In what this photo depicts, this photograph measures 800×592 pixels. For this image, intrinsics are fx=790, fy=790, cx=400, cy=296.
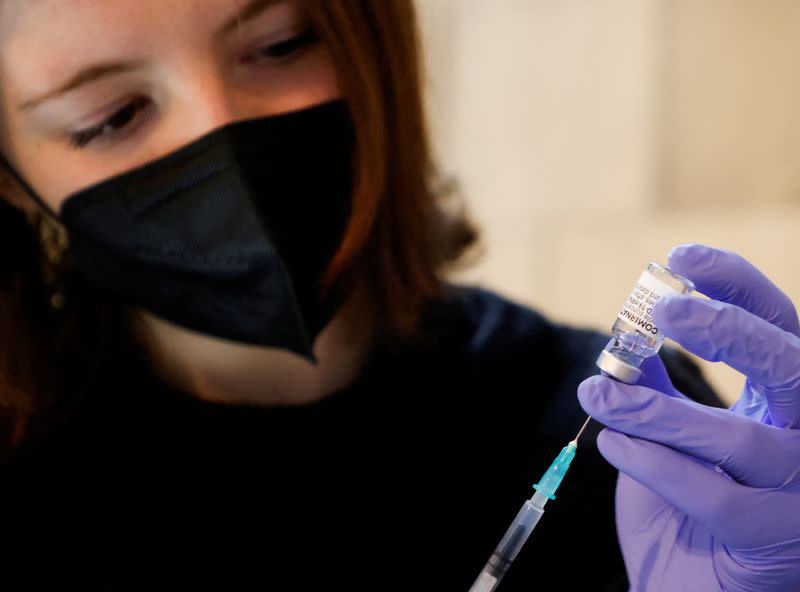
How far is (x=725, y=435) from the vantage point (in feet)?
2.31

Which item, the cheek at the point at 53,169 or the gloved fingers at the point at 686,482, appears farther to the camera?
the cheek at the point at 53,169

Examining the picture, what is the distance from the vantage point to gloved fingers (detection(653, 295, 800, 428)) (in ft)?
2.23

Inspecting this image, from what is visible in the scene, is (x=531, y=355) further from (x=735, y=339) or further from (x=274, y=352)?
(x=735, y=339)

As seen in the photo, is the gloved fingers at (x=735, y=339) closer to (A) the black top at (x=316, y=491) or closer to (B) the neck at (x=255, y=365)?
(A) the black top at (x=316, y=491)

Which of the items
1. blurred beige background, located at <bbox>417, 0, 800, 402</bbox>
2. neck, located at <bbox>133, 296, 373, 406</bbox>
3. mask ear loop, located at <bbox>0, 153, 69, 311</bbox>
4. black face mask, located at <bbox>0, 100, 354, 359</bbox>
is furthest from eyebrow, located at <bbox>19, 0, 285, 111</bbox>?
blurred beige background, located at <bbox>417, 0, 800, 402</bbox>

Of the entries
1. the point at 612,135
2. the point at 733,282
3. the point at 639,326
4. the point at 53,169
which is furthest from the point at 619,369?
the point at 612,135

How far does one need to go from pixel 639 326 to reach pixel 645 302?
0.07 feet

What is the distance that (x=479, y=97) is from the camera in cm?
193

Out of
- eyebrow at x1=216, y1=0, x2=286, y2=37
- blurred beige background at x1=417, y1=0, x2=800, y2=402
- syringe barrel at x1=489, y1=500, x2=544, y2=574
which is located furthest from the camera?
blurred beige background at x1=417, y1=0, x2=800, y2=402

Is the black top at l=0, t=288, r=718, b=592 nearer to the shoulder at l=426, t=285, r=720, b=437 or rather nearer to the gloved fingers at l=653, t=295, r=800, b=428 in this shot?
the shoulder at l=426, t=285, r=720, b=437

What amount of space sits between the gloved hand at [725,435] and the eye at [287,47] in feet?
1.79

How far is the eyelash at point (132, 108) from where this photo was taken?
96 centimetres

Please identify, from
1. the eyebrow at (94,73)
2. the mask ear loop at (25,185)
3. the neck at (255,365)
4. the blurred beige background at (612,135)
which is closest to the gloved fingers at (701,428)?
the neck at (255,365)

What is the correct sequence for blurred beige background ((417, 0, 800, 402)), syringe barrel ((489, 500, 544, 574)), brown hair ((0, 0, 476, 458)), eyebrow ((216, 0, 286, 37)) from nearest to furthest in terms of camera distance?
1. syringe barrel ((489, 500, 544, 574))
2. eyebrow ((216, 0, 286, 37))
3. brown hair ((0, 0, 476, 458))
4. blurred beige background ((417, 0, 800, 402))
